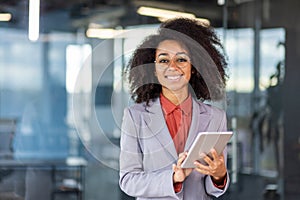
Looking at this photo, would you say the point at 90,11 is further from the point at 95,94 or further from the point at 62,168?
the point at 62,168

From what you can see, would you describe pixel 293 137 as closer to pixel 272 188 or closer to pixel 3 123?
pixel 272 188

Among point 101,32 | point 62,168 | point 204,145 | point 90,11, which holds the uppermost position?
point 90,11

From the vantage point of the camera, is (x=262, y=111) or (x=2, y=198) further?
(x=262, y=111)

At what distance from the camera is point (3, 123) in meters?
5.11

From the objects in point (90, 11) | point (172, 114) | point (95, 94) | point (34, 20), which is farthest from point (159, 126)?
point (90, 11)

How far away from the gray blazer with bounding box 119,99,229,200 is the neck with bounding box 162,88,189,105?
0.22 feet

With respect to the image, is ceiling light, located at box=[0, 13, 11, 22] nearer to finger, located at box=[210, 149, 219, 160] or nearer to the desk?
the desk

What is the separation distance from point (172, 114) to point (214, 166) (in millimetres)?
252

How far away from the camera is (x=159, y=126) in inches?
89.1

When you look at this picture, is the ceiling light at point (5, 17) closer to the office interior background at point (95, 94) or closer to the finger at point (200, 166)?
the office interior background at point (95, 94)

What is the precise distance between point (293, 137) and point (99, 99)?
1.74m

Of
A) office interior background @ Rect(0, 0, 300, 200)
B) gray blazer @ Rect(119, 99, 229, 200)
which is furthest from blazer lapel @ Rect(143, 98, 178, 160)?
office interior background @ Rect(0, 0, 300, 200)

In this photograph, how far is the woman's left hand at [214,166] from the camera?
6.93 feet

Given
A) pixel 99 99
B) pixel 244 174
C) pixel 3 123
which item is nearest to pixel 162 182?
pixel 99 99
